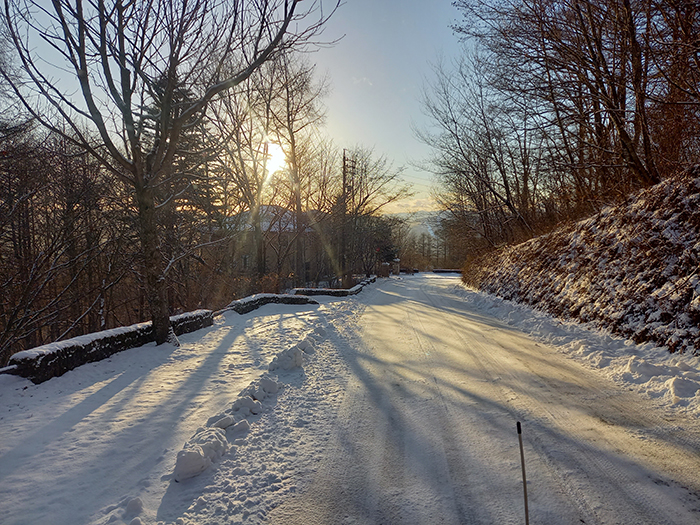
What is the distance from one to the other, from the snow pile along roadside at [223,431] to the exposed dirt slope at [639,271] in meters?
5.60

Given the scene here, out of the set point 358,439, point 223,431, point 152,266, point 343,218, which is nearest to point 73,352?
point 152,266

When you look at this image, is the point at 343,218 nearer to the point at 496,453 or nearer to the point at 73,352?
the point at 73,352

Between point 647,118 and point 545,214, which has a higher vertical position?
point 647,118

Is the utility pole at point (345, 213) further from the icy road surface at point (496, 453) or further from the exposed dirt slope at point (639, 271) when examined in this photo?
the icy road surface at point (496, 453)

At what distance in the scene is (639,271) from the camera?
262 inches

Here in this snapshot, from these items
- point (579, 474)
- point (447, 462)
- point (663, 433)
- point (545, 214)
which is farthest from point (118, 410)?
point (545, 214)

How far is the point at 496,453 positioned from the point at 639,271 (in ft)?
18.4

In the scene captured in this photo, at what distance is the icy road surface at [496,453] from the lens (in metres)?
2.44

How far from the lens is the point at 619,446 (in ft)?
10.3

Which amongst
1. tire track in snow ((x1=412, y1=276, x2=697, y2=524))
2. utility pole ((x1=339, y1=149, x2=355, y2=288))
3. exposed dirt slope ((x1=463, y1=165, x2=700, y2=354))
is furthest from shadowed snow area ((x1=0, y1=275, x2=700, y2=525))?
utility pole ((x1=339, y1=149, x2=355, y2=288))

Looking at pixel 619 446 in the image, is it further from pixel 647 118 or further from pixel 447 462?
pixel 647 118

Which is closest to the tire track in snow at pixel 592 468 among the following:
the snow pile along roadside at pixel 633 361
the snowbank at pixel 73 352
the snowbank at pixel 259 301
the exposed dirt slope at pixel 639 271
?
the snow pile along roadside at pixel 633 361

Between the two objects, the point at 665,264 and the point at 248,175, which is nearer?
the point at 665,264

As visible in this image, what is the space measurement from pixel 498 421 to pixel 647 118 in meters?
9.40
